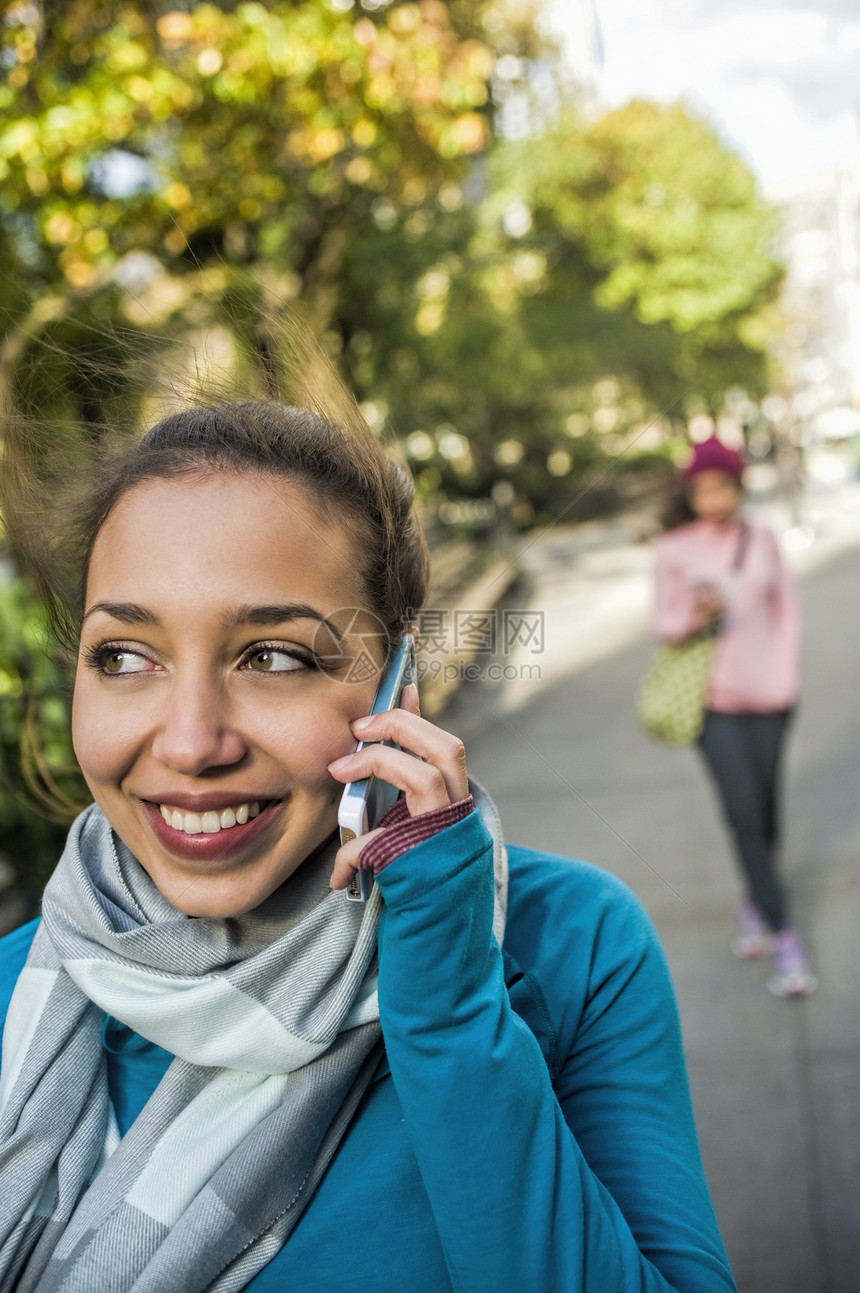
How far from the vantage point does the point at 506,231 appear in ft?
73.9

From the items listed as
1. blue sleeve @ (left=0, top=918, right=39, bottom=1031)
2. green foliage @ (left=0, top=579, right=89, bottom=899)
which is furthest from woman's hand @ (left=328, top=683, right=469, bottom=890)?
green foliage @ (left=0, top=579, right=89, bottom=899)

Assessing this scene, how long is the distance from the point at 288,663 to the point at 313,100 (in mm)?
5307

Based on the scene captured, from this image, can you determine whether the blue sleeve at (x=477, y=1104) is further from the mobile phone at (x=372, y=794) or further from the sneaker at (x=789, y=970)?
the sneaker at (x=789, y=970)

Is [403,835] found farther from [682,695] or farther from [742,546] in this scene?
[742,546]

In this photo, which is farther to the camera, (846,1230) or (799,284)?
(799,284)

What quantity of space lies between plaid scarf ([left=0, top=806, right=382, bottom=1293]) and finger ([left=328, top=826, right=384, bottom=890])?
0.11 metres

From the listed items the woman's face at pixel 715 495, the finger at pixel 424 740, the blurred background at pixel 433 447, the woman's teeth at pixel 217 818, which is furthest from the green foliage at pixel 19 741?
the finger at pixel 424 740

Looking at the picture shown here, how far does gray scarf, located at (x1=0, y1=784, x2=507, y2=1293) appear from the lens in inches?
49.4

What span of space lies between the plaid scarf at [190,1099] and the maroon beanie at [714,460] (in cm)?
301

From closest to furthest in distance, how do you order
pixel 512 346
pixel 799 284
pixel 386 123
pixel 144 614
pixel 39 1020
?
1. pixel 144 614
2. pixel 39 1020
3. pixel 386 123
4. pixel 512 346
5. pixel 799 284

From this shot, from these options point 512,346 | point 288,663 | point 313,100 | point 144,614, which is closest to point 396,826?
point 288,663

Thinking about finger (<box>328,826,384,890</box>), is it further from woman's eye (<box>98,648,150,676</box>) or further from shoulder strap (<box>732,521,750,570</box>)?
shoulder strap (<box>732,521,750,570</box>)

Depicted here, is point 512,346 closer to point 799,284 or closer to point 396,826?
point 799,284

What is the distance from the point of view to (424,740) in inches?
48.1
